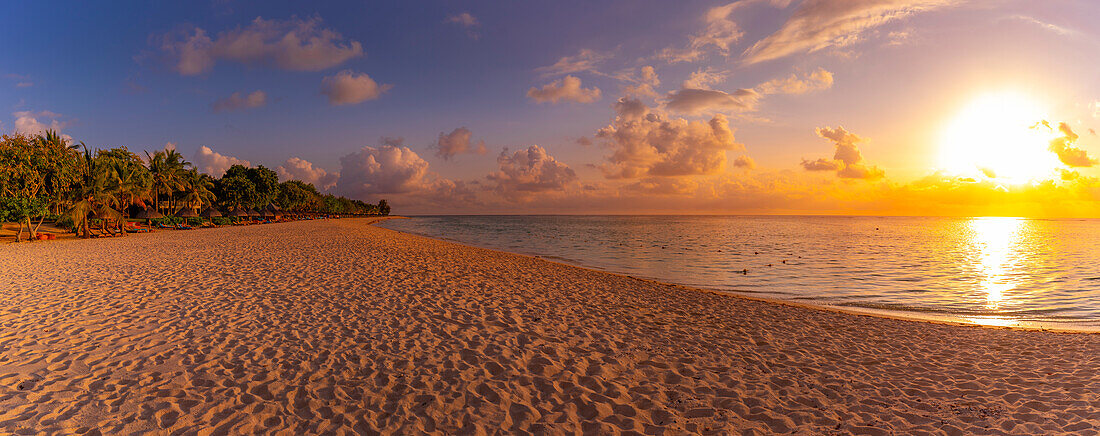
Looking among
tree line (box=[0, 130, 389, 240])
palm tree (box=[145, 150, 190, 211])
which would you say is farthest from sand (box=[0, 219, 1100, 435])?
palm tree (box=[145, 150, 190, 211])

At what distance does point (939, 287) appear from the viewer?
20344 millimetres

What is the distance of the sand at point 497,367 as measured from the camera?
5.56 m

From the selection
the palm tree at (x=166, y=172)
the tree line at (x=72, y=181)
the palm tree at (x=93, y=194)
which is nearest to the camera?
the tree line at (x=72, y=181)

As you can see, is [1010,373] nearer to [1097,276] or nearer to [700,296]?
[700,296]

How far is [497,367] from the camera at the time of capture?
7289 mm

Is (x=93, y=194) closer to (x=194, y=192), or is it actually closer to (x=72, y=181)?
(x=72, y=181)

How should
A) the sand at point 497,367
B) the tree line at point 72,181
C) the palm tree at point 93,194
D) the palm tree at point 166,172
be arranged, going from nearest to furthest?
the sand at point 497,367 → the tree line at point 72,181 → the palm tree at point 93,194 → the palm tree at point 166,172

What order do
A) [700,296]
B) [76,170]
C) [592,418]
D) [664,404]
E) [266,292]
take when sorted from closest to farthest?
[592,418] → [664,404] → [266,292] → [700,296] → [76,170]

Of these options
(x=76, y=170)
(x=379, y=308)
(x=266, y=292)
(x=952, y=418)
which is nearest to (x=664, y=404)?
(x=952, y=418)

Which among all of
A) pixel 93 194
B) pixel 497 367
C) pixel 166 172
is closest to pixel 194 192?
pixel 166 172

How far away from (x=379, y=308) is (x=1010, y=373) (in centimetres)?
1338

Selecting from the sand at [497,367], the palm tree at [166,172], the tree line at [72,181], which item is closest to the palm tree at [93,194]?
the tree line at [72,181]

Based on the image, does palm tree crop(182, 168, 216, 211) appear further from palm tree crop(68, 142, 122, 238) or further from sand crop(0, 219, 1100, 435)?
sand crop(0, 219, 1100, 435)

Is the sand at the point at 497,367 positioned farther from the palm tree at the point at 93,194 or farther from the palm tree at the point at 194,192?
the palm tree at the point at 194,192
